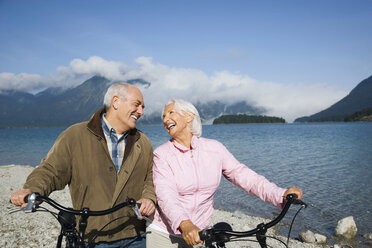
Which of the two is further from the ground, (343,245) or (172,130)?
(172,130)

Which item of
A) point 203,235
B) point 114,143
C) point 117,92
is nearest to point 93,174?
point 114,143

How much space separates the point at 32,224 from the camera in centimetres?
877

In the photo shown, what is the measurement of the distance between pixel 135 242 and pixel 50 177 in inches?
51.7

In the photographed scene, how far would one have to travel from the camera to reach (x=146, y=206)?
3102 millimetres

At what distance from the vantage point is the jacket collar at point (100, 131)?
132 inches

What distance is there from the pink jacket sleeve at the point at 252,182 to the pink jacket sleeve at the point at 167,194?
73 cm

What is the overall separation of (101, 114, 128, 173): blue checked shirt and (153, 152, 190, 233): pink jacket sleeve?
44 cm

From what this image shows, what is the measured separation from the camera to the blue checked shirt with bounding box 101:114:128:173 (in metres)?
3.44

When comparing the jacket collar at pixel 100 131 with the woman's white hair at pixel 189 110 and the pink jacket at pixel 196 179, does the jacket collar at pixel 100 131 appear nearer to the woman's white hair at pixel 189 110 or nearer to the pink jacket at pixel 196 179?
the pink jacket at pixel 196 179

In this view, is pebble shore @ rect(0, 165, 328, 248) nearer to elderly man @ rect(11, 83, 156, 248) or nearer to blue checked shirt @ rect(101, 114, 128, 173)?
elderly man @ rect(11, 83, 156, 248)

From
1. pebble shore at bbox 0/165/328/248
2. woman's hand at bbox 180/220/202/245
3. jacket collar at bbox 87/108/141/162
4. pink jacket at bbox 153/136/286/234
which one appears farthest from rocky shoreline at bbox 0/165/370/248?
woman's hand at bbox 180/220/202/245

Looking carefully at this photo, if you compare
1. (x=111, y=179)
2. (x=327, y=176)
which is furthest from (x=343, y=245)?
(x=327, y=176)

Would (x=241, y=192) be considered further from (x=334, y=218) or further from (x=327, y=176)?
(x=327, y=176)

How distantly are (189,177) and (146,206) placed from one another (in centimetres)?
56
